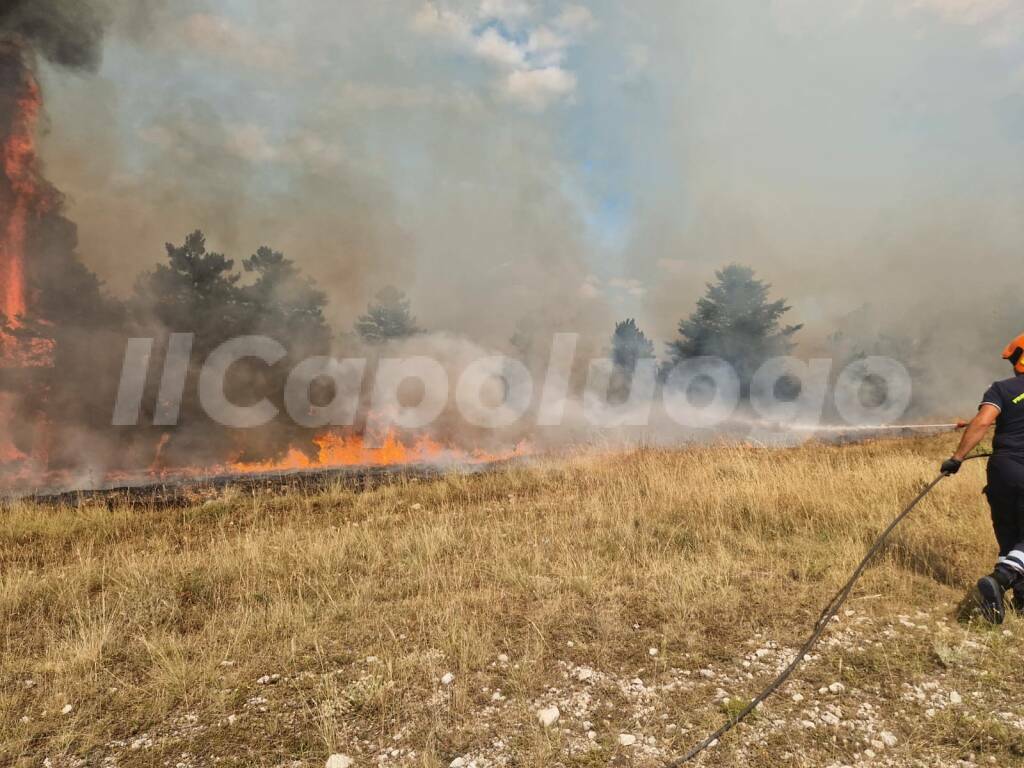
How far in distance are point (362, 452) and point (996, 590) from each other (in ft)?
58.3

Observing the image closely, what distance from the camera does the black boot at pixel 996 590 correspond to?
11.9ft

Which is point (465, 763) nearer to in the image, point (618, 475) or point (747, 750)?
point (747, 750)

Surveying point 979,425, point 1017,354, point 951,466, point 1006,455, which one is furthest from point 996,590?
point 1017,354

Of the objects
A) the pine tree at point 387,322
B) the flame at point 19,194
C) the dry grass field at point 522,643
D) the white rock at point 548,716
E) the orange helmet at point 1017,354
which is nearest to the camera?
the dry grass field at point 522,643

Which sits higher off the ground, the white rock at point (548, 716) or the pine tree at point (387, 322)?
the pine tree at point (387, 322)

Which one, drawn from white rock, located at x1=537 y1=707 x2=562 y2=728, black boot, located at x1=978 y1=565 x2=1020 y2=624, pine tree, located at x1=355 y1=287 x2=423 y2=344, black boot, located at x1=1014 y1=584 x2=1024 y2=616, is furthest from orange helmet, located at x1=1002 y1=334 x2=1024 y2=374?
pine tree, located at x1=355 y1=287 x2=423 y2=344

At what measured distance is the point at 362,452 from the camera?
1898 cm

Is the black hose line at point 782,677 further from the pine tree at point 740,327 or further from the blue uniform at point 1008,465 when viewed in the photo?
the pine tree at point 740,327

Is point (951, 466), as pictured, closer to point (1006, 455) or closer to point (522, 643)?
point (1006, 455)

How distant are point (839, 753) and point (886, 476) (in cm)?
721

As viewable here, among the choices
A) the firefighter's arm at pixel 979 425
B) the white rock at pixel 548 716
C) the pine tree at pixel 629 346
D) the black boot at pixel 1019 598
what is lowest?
the white rock at pixel 548 716

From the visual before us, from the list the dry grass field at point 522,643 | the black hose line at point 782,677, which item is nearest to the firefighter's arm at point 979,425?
the dry grass field at point 522,643

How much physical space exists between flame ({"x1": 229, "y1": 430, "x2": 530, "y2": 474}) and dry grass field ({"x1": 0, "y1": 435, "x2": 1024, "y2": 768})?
10.9 m

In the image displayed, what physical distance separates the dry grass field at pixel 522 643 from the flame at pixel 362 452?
10.9m
